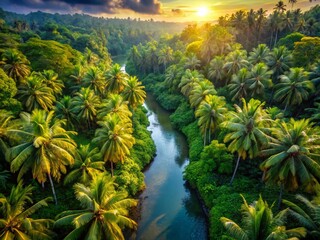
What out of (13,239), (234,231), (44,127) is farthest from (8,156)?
(234,231)

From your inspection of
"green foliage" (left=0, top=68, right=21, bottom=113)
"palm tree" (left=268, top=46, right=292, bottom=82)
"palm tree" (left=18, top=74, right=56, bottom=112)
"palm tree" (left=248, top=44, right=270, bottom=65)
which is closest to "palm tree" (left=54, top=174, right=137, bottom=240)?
"green foliage" (left=0, top=68, right=21, bottom=113)

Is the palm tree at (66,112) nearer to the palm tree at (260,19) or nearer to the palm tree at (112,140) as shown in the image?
the palm tree at (112,140)

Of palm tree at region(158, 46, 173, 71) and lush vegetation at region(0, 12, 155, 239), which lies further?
palm tree at region(158, 46, 173, 71)

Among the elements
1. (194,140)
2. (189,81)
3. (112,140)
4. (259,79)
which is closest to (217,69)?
(189,81)

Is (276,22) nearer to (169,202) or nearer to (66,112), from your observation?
(169,202)

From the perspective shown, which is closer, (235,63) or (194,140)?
(194,140)

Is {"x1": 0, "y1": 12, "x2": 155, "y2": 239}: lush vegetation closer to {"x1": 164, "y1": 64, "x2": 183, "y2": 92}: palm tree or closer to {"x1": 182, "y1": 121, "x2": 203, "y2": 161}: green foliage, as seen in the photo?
{"x1": 182, "y1": 121, "x2": 203, "y2": 161}: green foliage
